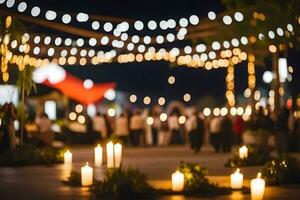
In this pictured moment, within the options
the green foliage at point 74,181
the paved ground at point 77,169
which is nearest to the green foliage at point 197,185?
the paved ground at point 77,169

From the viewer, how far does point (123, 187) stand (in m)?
15.2

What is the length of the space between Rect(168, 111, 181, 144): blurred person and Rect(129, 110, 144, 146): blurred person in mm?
1476

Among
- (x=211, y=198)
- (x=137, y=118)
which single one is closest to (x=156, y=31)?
(x=137, y=118)

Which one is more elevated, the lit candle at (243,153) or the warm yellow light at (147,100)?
the warm yellow light at (147,100)

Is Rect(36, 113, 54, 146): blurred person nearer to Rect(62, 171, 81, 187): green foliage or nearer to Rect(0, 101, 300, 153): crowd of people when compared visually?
Rect(0, 101, 300, 153): crowd of people

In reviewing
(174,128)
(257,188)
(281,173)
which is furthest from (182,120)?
(257,188)

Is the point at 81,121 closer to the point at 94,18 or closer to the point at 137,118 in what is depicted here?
the point at 137,118

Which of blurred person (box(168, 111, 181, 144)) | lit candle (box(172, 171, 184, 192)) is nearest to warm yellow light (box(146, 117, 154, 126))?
blurred person (box(168, 111, 181, 144))

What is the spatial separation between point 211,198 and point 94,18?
48.9ft

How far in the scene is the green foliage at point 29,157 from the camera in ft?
79.9

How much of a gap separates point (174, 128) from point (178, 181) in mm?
23978

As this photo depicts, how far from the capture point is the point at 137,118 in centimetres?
3850

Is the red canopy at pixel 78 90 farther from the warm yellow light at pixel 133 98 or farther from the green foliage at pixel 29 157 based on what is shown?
the warm yellow light at pixel 133 98

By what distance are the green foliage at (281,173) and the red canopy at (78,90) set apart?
23.7 m
